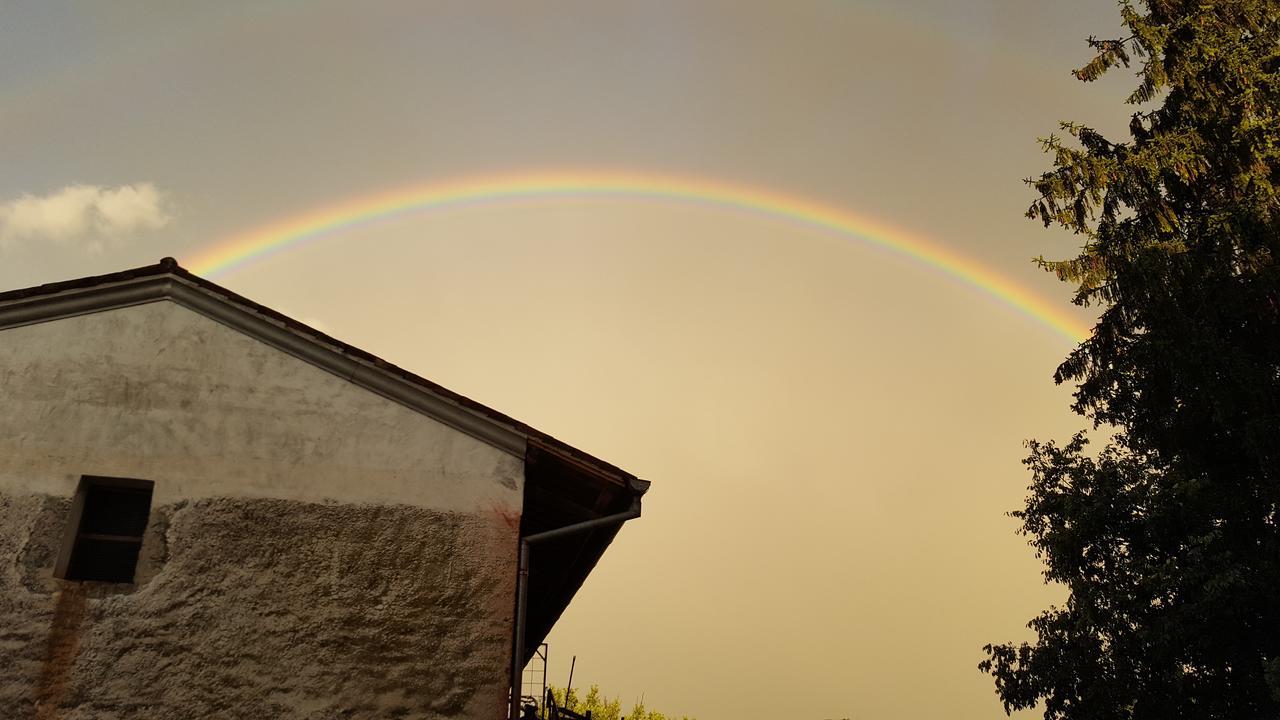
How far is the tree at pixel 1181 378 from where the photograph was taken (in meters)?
13.8

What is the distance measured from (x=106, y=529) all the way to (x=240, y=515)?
1.14 m

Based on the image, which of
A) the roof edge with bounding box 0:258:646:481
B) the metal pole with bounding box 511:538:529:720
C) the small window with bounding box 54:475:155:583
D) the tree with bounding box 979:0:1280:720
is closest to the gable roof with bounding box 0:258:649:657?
the roof edge with bounding box 0:258:646:481

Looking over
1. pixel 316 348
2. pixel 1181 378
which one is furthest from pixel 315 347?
pixel 1181 378

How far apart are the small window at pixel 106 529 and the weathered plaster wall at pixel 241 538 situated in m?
0.12

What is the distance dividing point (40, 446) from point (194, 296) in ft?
6.14

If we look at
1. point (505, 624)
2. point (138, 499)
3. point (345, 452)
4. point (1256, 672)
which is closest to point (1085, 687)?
point (1256, 672)

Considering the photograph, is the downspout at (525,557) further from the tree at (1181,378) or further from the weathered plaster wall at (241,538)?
the tree at (1181,378)

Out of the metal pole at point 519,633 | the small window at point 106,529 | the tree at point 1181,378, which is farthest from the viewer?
the tree at point 1181,378

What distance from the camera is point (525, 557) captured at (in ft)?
24.9

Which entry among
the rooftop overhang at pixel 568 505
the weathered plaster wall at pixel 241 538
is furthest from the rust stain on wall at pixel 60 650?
the rooftop overhang at pixel 568 505

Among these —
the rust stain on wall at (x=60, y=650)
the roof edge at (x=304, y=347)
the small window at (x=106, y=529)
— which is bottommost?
the rust stain on wall at (x=60, y=650)

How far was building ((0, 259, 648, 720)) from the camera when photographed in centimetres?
649

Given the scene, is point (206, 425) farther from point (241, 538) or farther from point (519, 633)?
point (519, 633)

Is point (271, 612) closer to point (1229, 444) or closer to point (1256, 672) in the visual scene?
point (1229, 444)
